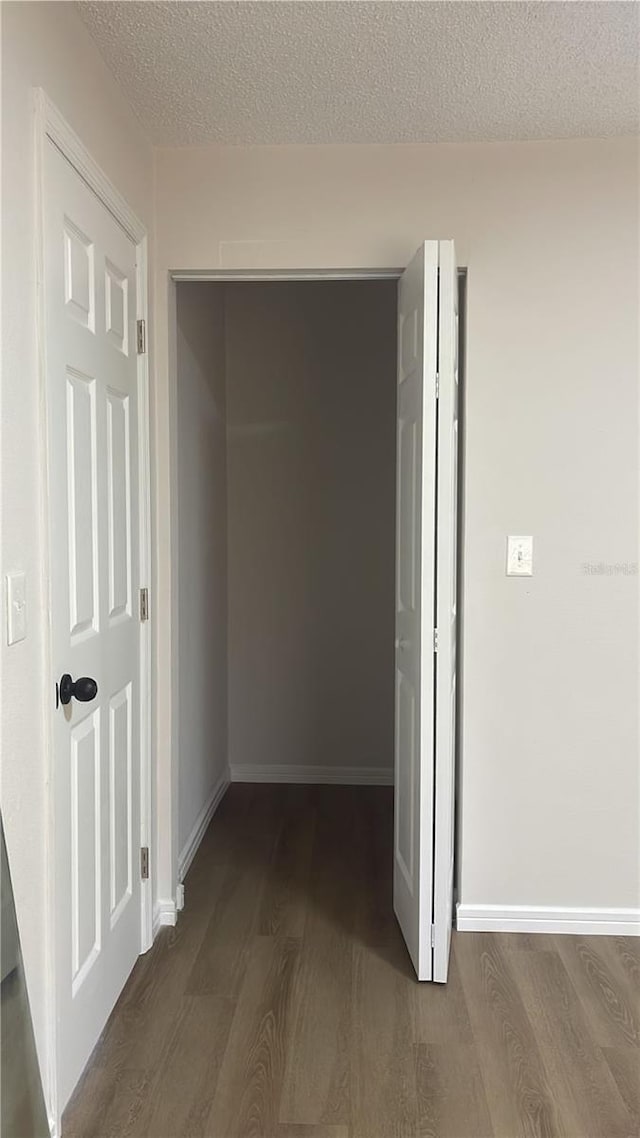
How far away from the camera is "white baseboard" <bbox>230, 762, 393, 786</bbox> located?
4.37 meters

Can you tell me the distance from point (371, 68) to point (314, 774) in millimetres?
3241

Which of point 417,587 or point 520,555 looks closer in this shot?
point 417,587

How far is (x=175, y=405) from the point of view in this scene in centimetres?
279

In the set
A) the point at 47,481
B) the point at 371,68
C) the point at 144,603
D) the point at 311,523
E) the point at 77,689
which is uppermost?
the point at 371,68

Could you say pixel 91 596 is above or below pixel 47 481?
below

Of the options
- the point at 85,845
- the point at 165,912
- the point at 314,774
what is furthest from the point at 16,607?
the point at 314,774

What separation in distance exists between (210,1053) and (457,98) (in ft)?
8.58

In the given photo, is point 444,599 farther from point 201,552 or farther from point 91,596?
point 201,552

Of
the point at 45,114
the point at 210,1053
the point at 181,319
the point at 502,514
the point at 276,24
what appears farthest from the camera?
the point at 181,319

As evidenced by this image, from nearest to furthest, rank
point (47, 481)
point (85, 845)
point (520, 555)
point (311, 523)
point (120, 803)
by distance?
point (47, 481), point (85, 845), point (120, 803), point (520, 555), point (311, 523)

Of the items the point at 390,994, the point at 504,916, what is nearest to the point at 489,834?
the point at 504,916

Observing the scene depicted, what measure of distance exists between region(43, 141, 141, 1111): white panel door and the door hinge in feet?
0.24

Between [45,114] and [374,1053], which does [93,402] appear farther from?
[374,1053]

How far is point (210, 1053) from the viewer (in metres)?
2.13
